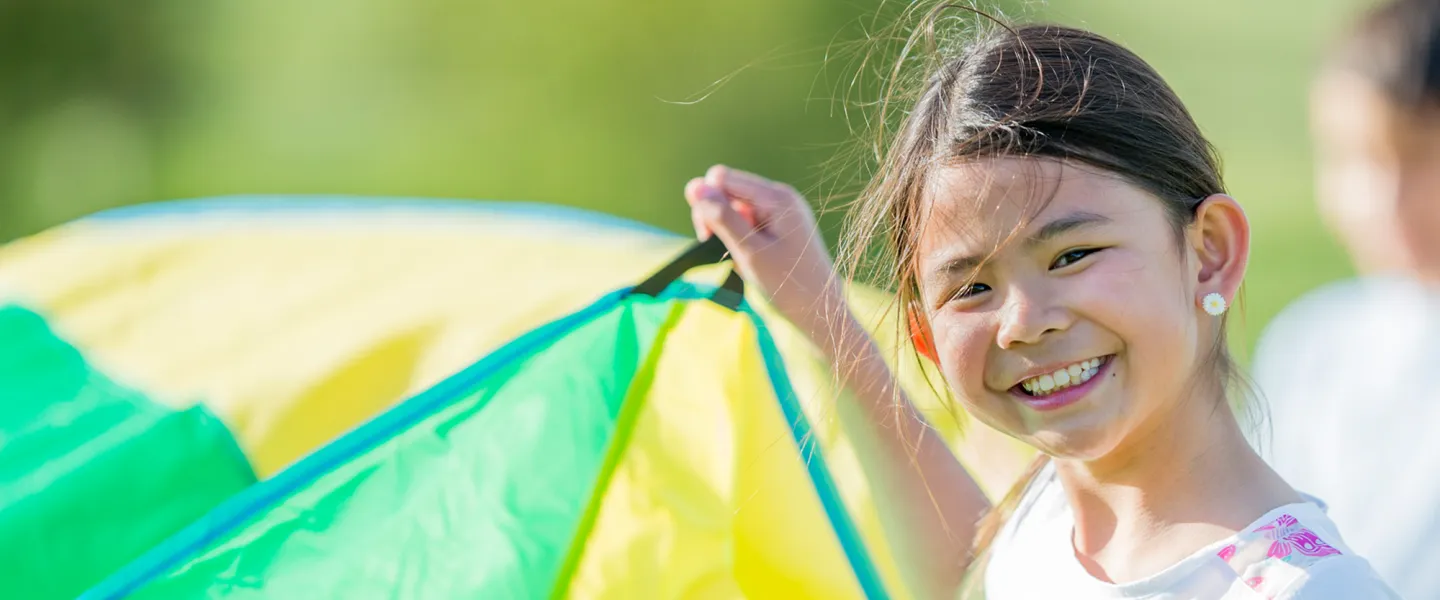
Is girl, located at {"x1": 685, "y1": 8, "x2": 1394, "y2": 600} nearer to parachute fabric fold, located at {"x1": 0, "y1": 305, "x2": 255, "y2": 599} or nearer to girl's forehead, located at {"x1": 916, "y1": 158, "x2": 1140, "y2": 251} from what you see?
girl's forehead, located at {"x1": 916, "y1": 158, "x2": 1140, "y2": 251}

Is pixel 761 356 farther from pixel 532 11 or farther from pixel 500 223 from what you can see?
pixel 532 11

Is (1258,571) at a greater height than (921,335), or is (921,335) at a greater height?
(921,335)

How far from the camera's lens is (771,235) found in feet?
3.40

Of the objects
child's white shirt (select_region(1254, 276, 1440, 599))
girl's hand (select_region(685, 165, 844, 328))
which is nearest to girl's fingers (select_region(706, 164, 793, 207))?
girl's hand (select_region(685, 165, 844, 328))

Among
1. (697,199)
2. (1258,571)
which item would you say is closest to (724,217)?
(697,199)

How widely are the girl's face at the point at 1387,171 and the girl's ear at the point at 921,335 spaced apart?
556 mm

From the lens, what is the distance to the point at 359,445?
1025 millimetres

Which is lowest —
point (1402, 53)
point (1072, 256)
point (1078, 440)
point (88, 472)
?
point (88, 472)

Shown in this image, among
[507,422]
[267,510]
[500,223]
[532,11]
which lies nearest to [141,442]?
[267,510]

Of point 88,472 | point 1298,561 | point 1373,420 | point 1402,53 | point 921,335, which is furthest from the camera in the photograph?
point 1373,420

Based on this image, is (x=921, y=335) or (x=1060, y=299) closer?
(x=1060, y=299)

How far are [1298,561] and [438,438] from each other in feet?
1.90

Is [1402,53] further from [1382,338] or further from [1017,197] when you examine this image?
[1017,197]

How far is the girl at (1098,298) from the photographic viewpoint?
781mm
